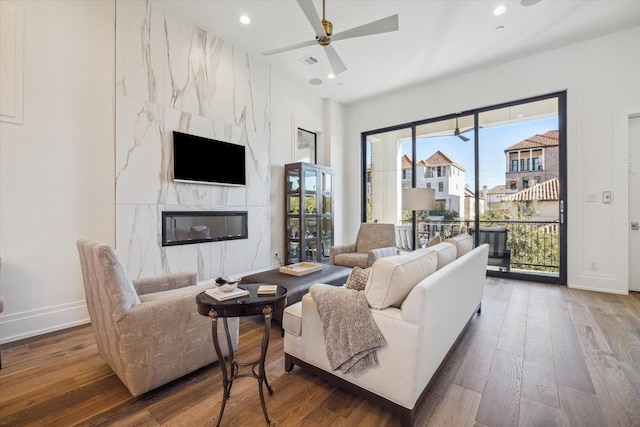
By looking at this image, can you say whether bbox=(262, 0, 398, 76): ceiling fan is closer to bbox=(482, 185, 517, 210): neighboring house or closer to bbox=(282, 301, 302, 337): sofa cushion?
bbox=(282, 301, 302, 337): sofa cushion

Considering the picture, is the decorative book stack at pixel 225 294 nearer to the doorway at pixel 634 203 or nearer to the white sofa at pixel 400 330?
the white sofa at pixel 400 330

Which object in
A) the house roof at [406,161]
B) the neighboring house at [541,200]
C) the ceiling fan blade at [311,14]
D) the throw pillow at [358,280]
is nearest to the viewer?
the throw pillow at [358,280]

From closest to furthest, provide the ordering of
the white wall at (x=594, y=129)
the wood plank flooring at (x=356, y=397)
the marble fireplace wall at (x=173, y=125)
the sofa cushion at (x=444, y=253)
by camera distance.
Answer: the wood plank flooring at (x=356, y=397)
the sofa cushion at (x=444, y=253)
the marble fireplace wall at (x=173, y=125)
the white wall at (x=594, y=129)

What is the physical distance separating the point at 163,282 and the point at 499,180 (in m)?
5.05

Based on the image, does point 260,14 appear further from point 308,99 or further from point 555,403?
point 555,403

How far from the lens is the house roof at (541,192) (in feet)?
13.9

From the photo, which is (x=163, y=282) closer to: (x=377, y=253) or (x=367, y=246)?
(x=377, y=253)

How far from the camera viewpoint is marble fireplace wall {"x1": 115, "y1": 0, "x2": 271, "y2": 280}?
3.15m

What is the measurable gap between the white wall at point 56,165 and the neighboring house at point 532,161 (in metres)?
5.66

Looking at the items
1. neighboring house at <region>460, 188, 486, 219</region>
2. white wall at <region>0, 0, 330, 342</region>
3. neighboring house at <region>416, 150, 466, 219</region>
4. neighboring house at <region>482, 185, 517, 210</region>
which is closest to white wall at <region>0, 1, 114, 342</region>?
white wall at <region>0, 0, 330, 342</region>

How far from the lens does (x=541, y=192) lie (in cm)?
434

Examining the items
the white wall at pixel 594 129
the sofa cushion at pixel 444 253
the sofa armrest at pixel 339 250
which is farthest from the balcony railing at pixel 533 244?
the sofa cushion at pixel 444 253

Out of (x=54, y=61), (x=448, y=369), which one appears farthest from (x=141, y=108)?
(x=448, y=369)

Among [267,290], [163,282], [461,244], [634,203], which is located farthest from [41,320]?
[634,203]
